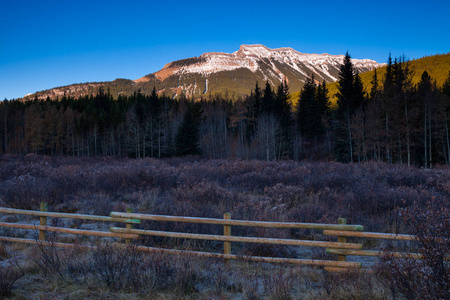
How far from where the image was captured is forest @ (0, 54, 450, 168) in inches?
1267

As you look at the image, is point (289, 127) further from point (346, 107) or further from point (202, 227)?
point (202, 227)

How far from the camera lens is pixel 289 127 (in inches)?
2014

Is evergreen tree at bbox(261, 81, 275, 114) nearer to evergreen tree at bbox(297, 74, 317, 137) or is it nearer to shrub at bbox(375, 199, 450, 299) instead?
evergreen tree at bbox(297, 74, 317, 137)

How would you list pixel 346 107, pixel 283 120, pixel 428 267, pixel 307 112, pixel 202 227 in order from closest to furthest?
pixel 428 267
pixel 202 227
pixel 346 107
pixel 283 120
pixel 307 112

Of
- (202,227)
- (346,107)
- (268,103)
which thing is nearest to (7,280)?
(202,227)

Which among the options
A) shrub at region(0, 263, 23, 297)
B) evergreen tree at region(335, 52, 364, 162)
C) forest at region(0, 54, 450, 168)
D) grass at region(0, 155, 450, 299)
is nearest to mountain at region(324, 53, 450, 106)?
forest at region(0, 54, 450, 168)

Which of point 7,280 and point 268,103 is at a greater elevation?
point 268,103

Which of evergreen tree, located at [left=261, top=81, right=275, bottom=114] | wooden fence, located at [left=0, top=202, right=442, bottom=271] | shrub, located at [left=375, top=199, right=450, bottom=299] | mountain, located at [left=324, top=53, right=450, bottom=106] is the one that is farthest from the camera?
mountain, located at [left=324, top=53, right=450, bottom=106]

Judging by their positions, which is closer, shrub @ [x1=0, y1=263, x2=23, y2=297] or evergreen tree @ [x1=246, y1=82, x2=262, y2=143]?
shrub @ [x1=0, y1=263, x2=23, y2=297]

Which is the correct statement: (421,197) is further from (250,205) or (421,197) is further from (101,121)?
(101,121)

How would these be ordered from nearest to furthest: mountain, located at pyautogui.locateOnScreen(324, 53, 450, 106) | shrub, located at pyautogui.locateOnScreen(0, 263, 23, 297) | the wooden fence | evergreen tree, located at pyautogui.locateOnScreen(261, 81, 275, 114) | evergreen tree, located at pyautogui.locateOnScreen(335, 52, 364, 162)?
1. shrub, located at pyautogui.locateOnScreen(0, 263, 23, 297)
2. the wooden fence
3. evergreen tree, located at pyautogui.locateOnScreen(335, 52, 364, 162)
4. evergreen tree, located at pyautogui.locateOnScreen(261, 81, 275, 114)
5. mountain, located at pyautogui.locateOnScreen(324, 53, 450, 106)

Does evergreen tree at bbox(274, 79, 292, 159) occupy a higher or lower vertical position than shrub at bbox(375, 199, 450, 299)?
higher

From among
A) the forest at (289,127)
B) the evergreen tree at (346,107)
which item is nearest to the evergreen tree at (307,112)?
the forest at (289,127)

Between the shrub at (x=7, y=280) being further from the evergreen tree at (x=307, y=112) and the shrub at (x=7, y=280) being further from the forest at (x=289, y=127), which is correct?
the evergreen tree at (x=307, y=112)
